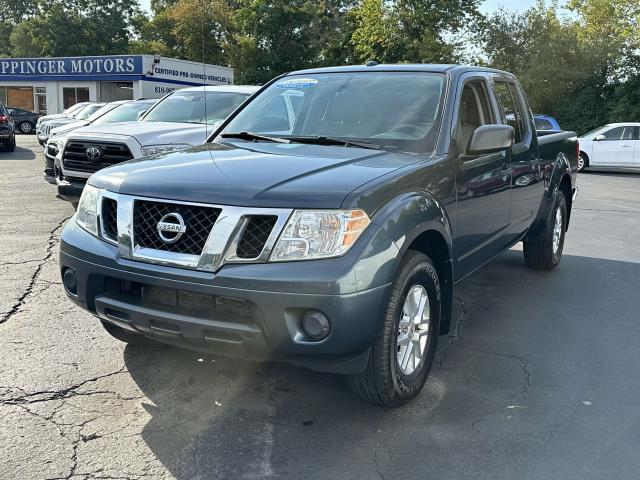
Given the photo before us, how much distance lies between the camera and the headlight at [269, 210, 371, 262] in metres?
2.88

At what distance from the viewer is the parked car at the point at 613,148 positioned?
18.8m

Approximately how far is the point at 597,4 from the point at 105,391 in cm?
3817

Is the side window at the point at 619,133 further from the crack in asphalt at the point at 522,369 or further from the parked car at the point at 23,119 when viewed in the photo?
the parked car at the point at 23,119

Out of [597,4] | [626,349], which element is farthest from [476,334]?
[597,4]

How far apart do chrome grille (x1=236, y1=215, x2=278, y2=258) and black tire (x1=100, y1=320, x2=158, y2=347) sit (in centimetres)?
131

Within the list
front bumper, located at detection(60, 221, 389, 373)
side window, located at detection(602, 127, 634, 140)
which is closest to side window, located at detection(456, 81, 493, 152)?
front bumper, located at detection(60, 221, 389, 373)

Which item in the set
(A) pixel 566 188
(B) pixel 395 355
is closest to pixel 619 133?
(A) pixel 566 188

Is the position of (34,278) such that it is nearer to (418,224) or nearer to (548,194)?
(418,224)

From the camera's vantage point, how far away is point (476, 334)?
15.3ft

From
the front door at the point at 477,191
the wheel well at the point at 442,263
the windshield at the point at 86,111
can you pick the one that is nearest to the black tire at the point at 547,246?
the front door at the point at 477,191

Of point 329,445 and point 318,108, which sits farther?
point 318,108

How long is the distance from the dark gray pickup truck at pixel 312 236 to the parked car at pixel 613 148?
16135 mm

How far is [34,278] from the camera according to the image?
5695 mm

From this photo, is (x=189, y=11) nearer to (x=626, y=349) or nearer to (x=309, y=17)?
(x=309, y=17)
